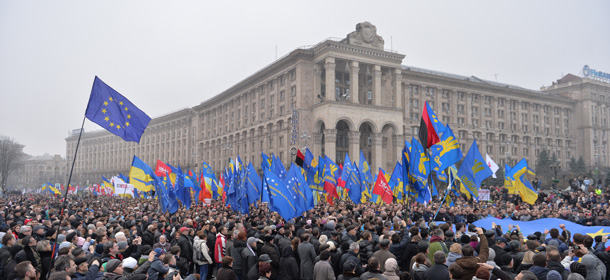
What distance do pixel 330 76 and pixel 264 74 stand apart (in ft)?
48.0

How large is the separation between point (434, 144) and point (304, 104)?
4127 centimetres

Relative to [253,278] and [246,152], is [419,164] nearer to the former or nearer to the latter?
[253,278]

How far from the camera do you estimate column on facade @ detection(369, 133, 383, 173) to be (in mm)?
54125

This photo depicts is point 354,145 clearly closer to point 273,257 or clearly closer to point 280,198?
point 280,198

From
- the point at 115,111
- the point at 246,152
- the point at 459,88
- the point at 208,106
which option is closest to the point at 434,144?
the point at 115,111

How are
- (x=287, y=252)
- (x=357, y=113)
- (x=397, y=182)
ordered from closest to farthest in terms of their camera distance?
(x=287, y=252) < (x=397, y=182) < (x=357, y=113)

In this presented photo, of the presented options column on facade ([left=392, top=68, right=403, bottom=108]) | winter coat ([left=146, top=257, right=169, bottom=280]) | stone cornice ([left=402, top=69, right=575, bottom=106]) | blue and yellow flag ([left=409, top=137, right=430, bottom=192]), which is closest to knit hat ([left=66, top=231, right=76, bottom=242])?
winter coat ([left=146, top=257, right=169, bottom=280])

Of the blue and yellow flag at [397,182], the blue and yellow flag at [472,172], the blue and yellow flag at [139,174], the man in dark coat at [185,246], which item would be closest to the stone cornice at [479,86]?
the blue and yellow flag at [397,182]

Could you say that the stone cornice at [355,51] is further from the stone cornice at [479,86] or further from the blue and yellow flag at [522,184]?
the blue and yellow flag at [522,184]

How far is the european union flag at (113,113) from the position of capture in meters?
10.1

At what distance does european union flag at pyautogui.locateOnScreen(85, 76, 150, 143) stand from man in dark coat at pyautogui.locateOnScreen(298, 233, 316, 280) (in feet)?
15.3

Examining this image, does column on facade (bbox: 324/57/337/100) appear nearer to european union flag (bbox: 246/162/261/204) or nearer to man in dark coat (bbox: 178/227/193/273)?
european union flag (bbox: 246/162/261/204)

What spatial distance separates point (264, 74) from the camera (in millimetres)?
64500

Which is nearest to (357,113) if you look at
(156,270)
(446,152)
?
(446,152)
